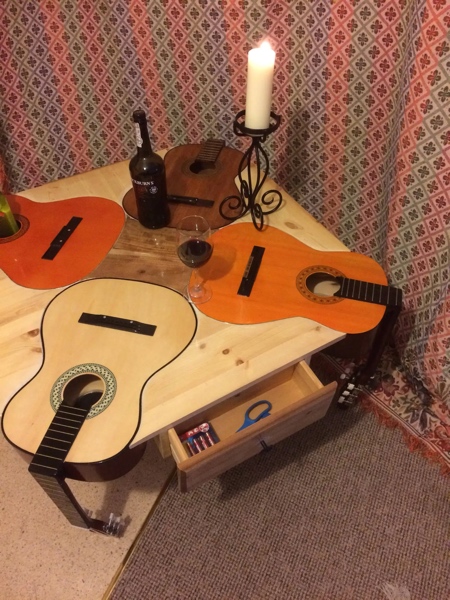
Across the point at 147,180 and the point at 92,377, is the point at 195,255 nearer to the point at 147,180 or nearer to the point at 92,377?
the point at 147,180

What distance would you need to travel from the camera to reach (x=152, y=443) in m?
1.54

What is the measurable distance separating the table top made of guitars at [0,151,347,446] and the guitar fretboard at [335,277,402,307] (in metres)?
0.13

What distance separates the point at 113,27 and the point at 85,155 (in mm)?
460

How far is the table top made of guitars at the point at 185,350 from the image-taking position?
3.05 feet

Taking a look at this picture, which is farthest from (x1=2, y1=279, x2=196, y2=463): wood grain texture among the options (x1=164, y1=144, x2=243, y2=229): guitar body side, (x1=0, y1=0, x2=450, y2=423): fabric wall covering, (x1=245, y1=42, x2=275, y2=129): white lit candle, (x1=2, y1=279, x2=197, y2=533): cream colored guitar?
(x1=0, y1=0, x2=450, y2=423): fabric wall covering

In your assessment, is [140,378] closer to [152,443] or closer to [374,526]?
[152,443]

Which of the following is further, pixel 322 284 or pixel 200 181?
pixel 200 181

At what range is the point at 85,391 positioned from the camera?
108 centimetres

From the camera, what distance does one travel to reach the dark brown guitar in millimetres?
1333

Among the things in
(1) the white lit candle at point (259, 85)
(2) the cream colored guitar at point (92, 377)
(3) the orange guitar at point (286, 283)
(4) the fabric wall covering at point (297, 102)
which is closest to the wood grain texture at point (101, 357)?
(2) the cream colored guitar at point (92, 377)

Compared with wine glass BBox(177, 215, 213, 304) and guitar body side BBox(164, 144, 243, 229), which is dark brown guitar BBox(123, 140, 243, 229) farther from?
wine glass BBox(177, 215, 213, 304)

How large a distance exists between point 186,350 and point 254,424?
0.22 meters

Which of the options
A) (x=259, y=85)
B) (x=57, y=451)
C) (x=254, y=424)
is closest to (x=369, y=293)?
(x=254, y=424)

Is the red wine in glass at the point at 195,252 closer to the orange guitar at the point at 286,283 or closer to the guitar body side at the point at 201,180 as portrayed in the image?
the orange guitar at the point at 286,283
